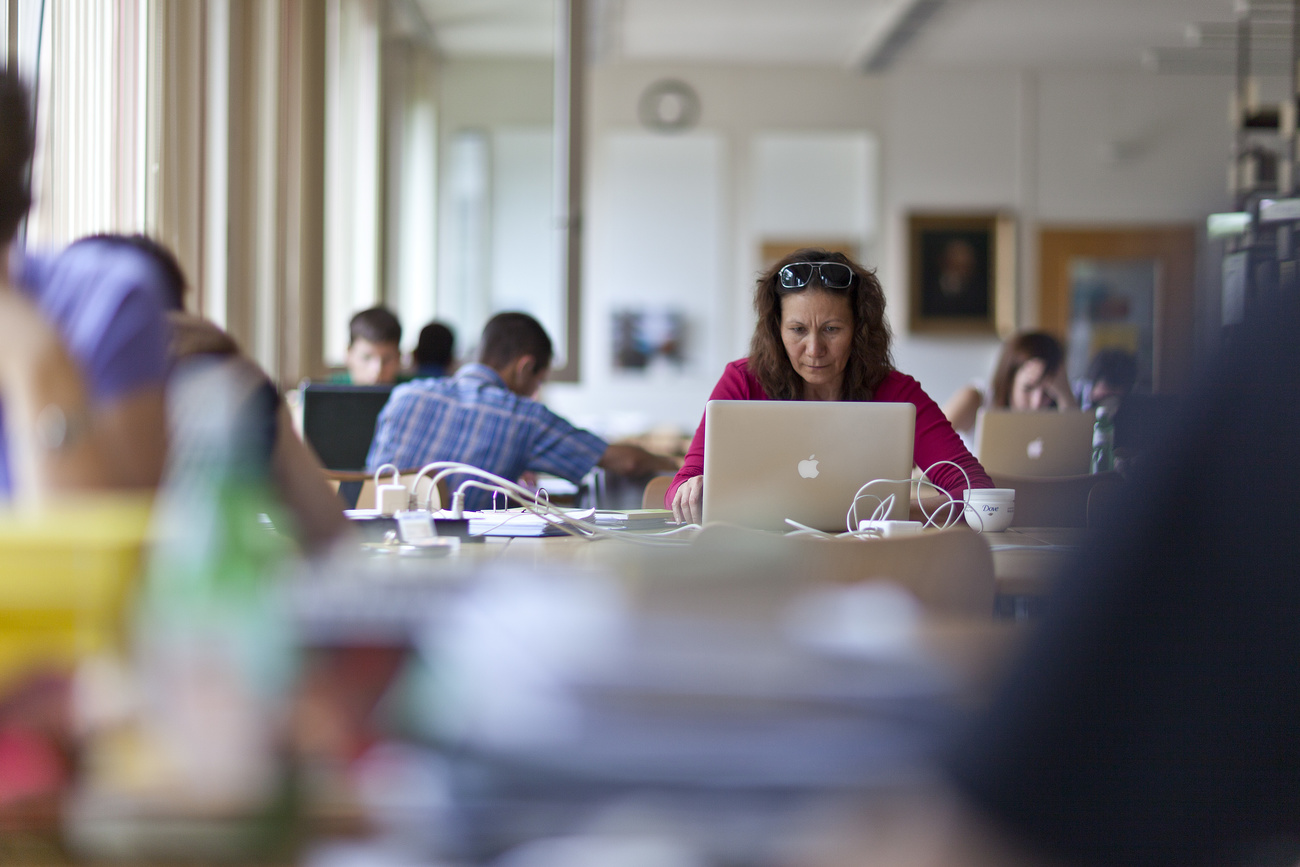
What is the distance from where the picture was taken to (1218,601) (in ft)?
1.65

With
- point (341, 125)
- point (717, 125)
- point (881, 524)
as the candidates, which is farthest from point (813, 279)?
point (717, 125)

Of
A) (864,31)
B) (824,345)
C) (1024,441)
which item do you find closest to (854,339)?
(824,345)

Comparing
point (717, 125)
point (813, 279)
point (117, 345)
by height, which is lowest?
point (117, 345)

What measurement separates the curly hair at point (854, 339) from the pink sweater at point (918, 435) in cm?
3

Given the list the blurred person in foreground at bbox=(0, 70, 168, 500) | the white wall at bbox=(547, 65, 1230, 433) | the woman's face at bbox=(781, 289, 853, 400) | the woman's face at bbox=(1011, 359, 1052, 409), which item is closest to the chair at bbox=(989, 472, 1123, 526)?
the woman's face at bbox=(781, 289, 853, 400)

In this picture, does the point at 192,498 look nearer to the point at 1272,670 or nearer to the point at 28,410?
the point at 28,410

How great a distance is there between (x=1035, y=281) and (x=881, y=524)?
6933 millimetres

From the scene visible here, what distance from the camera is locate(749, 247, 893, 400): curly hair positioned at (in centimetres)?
265

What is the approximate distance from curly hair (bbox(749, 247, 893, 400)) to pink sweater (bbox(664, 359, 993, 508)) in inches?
1.3

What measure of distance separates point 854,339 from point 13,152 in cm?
213

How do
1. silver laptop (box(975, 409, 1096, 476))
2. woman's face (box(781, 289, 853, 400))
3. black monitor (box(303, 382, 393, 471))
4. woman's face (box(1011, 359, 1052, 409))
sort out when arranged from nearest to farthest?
woman's face (box(781, 289, 853, 400))
silver laptop (box(975, 409, 1096, 476))
black monitor (box(303, 382, 393, 471))
woman's face (box(1011, 359, 1052, 409))

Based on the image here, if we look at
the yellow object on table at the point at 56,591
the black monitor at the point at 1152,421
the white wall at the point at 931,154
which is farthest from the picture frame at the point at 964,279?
the yellow object on table at the point at 56,591

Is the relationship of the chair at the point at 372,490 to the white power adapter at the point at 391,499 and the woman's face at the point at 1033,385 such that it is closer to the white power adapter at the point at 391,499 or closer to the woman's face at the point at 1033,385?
the white power adapter at the point at 391,499

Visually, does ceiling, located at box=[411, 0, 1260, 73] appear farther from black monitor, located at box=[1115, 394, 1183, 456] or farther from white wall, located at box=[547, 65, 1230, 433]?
black monitor, located at box=[1115, 394, 1183, 456]
